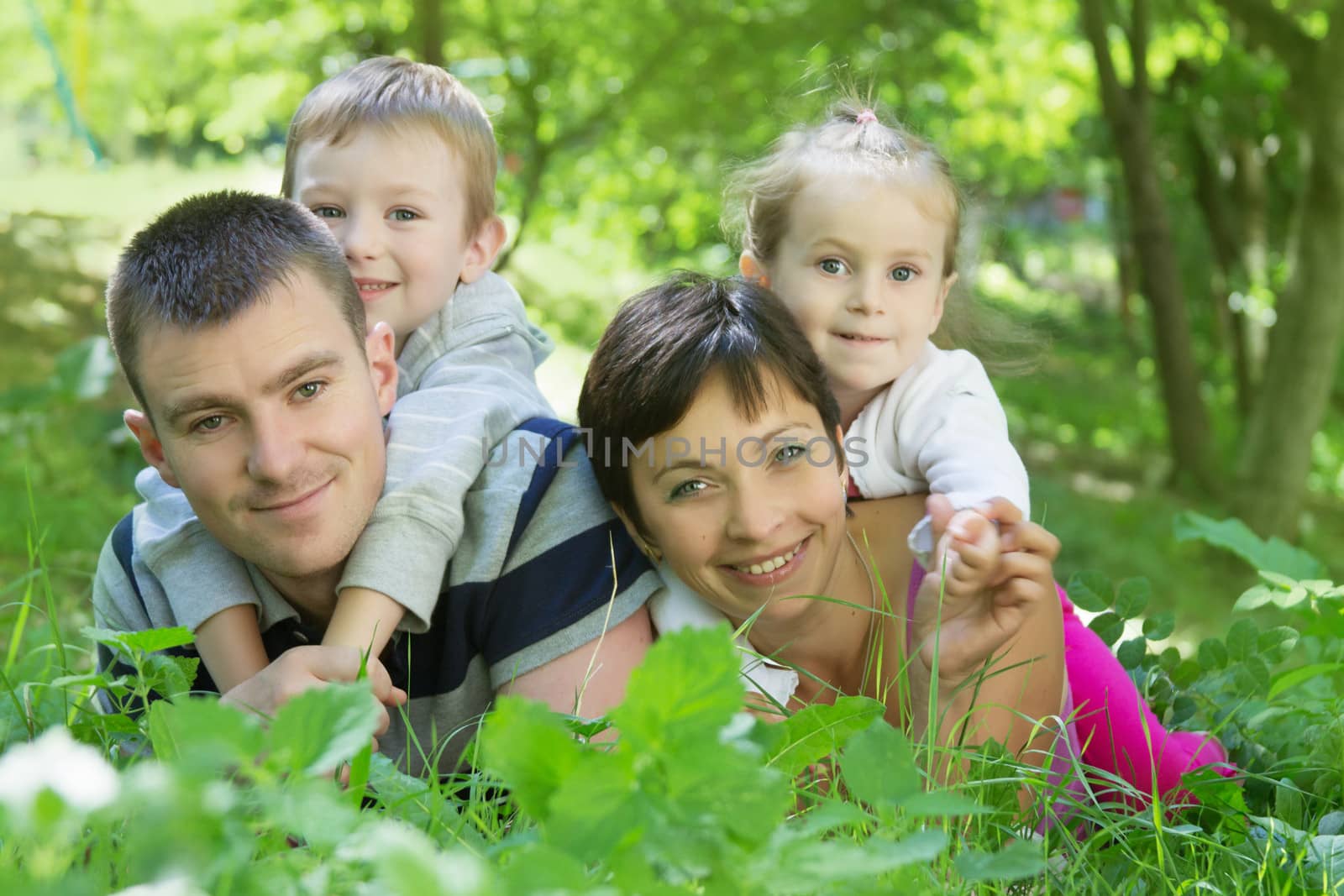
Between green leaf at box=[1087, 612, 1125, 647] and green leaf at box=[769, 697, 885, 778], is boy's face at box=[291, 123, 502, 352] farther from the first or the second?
green leaf at box=[1087, 612, 1125, 647]

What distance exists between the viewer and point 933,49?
911 cm

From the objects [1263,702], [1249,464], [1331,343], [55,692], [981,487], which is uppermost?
[981,487]

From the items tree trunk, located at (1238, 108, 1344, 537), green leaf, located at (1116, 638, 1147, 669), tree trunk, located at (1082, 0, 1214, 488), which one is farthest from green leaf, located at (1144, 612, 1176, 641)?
tree trunk, located at (1082, 0, 1214, 488)

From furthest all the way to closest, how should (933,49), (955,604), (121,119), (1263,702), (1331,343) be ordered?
(121,119) < (933,49) < (1331,343) < (1263,702) < (955,604)

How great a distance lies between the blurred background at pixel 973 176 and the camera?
6812 millimetres

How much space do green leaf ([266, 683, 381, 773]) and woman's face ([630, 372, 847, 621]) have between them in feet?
3.47

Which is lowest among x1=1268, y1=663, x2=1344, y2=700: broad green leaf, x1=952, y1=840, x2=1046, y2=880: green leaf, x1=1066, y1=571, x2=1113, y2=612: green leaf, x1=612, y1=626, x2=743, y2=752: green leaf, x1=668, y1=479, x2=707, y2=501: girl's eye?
x1=1066, y1=571, x2=1113, y2=612: green leaf

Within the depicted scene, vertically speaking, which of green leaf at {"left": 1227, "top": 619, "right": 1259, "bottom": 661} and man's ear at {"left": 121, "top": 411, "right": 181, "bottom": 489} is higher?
man's ear at {"left": 121, "top": 411, "right": 181, "bottom": 489}

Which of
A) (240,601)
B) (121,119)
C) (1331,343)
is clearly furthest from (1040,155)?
(121,119)

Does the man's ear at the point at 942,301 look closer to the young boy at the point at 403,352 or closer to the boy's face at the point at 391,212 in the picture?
the young boy at the point at 403,352

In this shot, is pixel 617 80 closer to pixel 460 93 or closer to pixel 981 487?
pixel 460 93

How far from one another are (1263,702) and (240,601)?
5.42 ft

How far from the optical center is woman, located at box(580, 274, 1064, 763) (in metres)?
1.88

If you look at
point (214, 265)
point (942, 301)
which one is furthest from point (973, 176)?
point (214, 265)
